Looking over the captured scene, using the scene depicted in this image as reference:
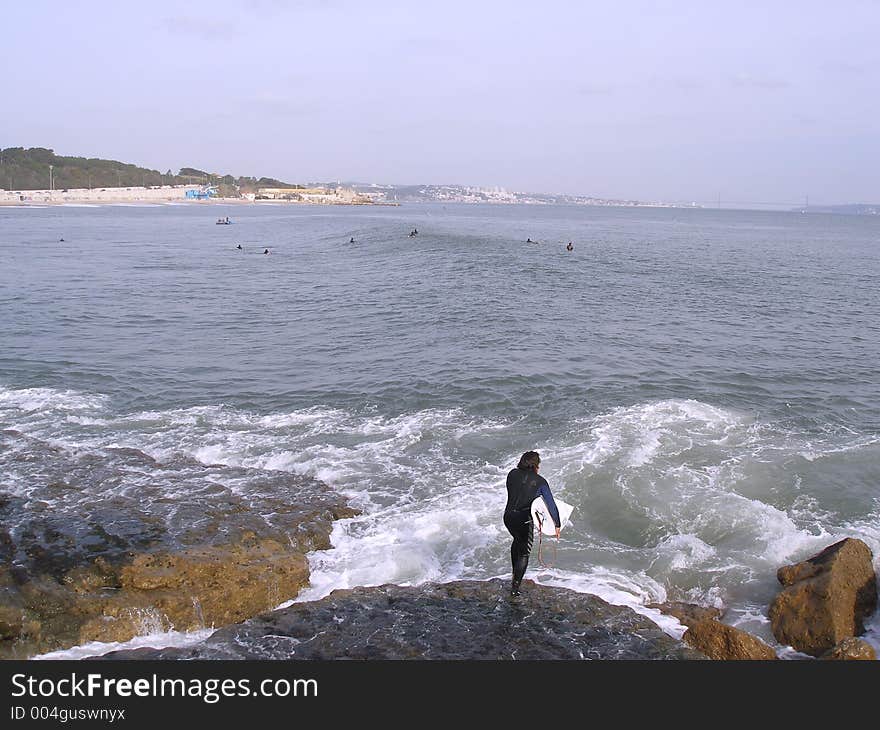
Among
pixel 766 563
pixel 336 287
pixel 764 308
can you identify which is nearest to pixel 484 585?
pixel 766 563

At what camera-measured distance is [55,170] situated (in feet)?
566

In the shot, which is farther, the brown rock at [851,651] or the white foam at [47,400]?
the white foam at [47,400]

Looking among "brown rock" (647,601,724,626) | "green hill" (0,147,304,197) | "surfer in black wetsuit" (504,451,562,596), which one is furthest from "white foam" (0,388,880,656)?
"green hill" (0,147,304,197)

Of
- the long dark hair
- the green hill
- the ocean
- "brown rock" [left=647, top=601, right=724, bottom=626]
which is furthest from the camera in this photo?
the green hill

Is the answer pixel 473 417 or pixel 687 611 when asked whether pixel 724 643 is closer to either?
pixel 687 611

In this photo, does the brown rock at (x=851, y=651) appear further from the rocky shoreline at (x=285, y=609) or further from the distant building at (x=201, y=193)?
the distant building at (x=201, y=193)

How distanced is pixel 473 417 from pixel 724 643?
856cm

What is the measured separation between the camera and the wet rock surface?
7285 mm

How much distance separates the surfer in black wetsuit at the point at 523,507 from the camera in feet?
24.9

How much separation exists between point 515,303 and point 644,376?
11541 mm

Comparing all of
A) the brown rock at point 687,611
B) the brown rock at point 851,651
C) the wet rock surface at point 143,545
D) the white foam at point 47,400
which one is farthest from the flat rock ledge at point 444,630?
the white foam at point 47,400

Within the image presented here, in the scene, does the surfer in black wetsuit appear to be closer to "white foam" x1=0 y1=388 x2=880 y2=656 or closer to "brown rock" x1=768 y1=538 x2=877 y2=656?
"white foam" x1=0 y1=388 x2=880 y2=656

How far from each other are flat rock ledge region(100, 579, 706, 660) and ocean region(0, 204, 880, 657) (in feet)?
1.84

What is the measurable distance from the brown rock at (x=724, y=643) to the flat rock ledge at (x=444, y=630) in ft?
0.45
